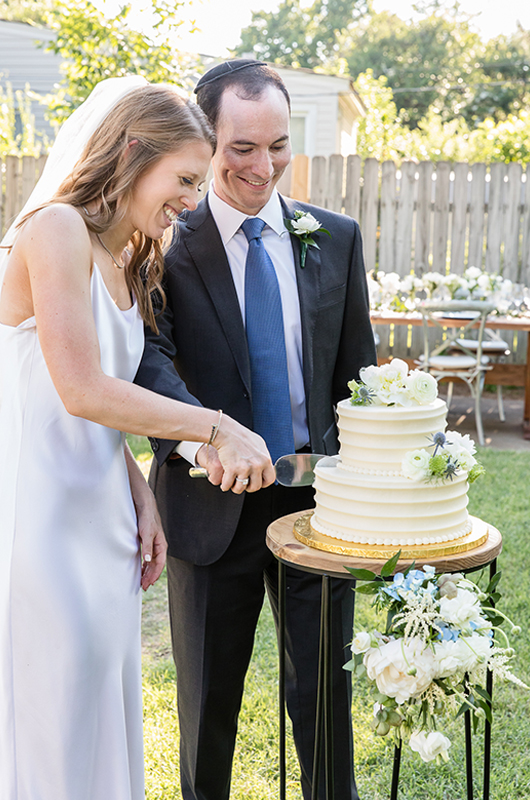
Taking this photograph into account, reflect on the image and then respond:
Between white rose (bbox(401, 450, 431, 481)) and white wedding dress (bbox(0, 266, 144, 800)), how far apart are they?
734 mm

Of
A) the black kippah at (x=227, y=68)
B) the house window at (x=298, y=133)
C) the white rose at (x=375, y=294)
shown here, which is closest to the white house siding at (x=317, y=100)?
the house window at (x=298, y=133)

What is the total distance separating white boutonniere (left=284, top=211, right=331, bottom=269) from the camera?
242 centimetres

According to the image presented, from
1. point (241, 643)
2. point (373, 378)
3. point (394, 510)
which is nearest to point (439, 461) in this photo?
point (394, 510)

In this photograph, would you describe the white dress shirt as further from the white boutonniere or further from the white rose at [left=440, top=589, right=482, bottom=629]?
the white rose at [left=440, top=589, right=482, bottom=629]

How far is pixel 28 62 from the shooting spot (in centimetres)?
1708

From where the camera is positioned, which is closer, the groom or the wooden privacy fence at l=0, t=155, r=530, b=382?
the groom

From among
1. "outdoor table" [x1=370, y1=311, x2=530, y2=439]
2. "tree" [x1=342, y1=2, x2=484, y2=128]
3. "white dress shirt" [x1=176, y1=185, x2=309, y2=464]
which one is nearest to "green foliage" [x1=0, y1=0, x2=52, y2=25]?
"tree" [x1=342, y1=2, x2=484, y2=128]

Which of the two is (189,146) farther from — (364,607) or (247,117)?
(364,607)

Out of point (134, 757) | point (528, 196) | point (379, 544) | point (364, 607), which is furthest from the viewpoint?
point (528, 196)

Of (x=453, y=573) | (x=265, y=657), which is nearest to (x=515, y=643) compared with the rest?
(x=265, y=657)

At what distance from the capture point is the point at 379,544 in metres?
1.87

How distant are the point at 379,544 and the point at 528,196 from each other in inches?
322

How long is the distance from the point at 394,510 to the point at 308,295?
80 centimetres

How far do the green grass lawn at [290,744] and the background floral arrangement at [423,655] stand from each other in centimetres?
104
